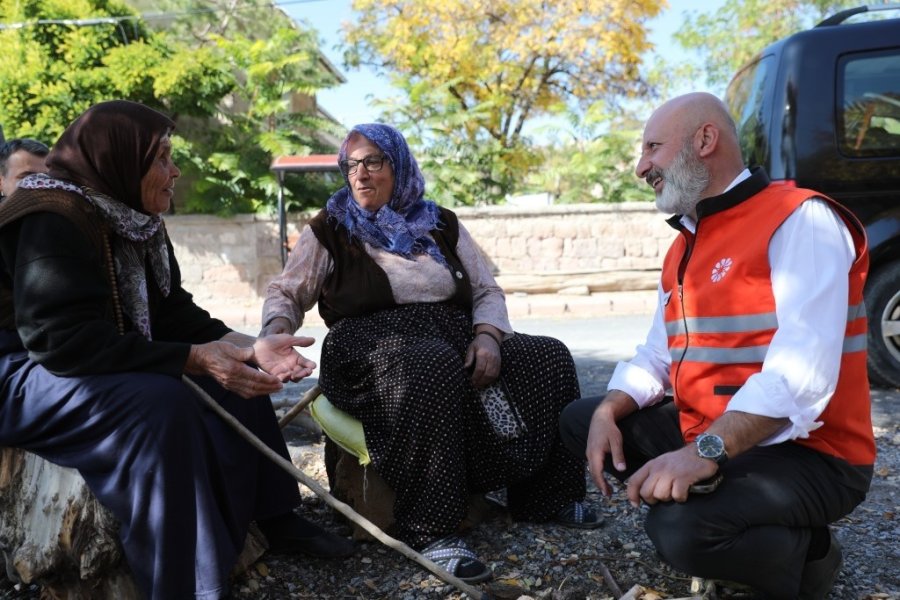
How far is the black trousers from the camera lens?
6.47 ft

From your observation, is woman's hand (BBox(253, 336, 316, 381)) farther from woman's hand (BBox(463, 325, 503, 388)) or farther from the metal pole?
the metal pole

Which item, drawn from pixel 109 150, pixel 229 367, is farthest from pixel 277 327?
pixel 109 150

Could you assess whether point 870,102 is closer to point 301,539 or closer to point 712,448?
point 712,448

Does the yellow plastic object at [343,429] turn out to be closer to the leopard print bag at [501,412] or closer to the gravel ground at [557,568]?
the gravel ground at [557,568]

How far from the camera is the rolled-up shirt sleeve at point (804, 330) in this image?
6.34 ft

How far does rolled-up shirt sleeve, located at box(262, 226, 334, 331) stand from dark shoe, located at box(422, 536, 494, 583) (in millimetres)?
1071

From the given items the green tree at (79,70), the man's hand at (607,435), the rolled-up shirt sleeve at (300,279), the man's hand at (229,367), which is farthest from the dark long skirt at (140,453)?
the green tree at (79,70)

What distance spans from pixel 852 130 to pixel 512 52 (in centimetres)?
1215

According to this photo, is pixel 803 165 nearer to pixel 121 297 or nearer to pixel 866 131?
pixel 866 131

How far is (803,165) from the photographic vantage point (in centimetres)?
488

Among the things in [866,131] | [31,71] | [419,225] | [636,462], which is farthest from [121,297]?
[31,71]

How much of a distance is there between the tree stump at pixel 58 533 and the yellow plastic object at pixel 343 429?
888mm

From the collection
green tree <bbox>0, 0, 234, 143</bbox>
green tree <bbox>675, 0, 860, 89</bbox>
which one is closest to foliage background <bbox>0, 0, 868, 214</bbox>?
green tree <bbox>0, 0, 234, 143</bbox>

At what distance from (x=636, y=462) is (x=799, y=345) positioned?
0.80 metres
